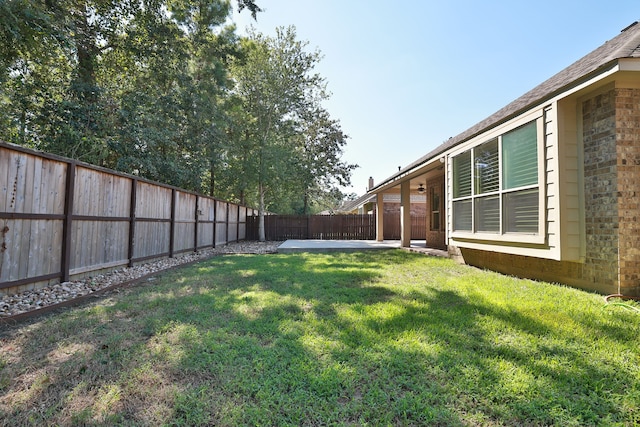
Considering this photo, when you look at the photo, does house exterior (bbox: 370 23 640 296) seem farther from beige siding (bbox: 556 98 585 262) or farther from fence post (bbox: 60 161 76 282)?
fence post (bbox: 60 161 76 282)

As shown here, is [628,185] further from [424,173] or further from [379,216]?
[379,216]

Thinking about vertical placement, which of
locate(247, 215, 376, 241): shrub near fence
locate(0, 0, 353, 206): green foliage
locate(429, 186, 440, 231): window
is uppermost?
locate(0, 0, 353, 206): green foliage

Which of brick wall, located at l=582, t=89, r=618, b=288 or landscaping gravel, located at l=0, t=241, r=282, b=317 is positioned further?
brick wall, located at l=582, t=89, r=618, b=288

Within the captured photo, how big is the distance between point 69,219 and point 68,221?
4cm

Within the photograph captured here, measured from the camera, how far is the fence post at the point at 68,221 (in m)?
4.30

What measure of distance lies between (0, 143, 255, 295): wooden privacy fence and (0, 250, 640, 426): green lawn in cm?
132

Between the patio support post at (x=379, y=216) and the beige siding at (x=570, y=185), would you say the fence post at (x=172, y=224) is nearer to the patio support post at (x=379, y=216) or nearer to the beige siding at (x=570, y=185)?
the beige siding at (x=570, y=185)

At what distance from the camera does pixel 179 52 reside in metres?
9.45

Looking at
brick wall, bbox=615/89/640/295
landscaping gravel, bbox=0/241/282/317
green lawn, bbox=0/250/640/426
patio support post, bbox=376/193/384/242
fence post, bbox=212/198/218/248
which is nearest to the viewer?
green lawn, bbox=0/250/640/426

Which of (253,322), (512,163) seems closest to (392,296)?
(253,322)

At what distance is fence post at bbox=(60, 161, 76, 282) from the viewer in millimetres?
4297

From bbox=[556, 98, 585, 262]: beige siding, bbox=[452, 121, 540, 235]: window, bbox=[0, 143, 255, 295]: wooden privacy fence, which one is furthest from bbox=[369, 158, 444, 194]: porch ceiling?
bbox=[0, 143, 255, 295]: wooden privacy fence

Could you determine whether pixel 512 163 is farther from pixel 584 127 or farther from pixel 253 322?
pixel 253 322

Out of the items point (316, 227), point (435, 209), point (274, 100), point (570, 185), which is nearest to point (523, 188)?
point (570, 185)
